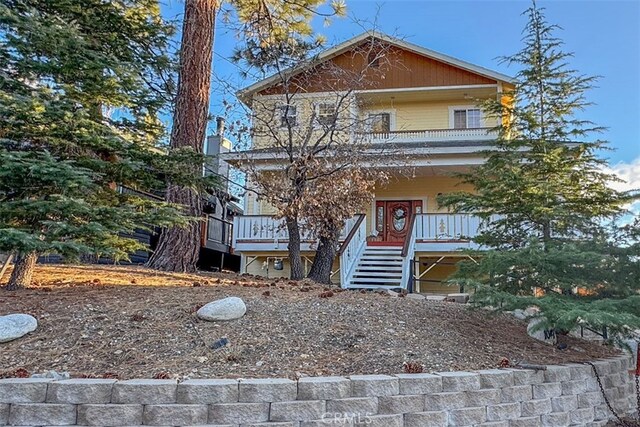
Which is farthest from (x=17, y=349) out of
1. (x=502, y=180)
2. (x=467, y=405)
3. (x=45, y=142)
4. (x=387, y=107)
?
(x=387, y=107)

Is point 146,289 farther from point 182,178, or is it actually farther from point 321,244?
point 321,244

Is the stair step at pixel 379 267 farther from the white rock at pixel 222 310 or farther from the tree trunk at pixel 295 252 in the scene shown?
the white rock at pixel 222 310

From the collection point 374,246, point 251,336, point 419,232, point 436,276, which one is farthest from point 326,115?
point 436,276

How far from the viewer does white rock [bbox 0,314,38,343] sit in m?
3.84

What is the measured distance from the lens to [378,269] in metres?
10.8

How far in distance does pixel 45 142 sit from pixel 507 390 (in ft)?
16.7

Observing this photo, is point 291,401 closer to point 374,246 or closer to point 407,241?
point 407,241

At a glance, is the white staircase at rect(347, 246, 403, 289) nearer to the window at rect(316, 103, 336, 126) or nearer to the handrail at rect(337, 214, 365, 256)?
the handrail at rect(337, 214, 365, 256)

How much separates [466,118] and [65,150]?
12072 mm

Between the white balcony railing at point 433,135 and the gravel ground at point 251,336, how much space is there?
8.42 meters

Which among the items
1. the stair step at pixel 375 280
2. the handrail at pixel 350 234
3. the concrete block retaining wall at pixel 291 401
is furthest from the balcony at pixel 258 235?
the concrete block retaining wall at pixel 291 401

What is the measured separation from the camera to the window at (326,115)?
28.7 ft

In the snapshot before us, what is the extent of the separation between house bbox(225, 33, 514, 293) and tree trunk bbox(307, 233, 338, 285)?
111 centimetres

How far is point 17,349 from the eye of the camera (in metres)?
3.72
